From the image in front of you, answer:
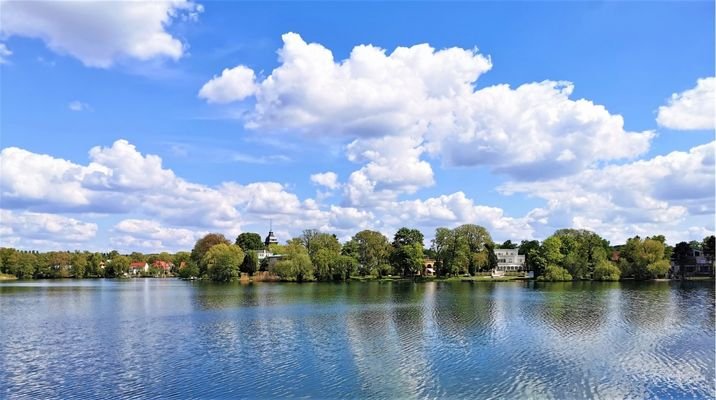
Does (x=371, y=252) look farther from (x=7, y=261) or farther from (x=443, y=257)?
(x=7, y=261)

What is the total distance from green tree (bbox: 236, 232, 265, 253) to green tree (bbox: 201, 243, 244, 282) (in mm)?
30709

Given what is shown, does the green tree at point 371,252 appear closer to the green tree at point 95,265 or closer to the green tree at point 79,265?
the green tree at point 79,265

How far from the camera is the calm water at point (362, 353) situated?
71.8ft

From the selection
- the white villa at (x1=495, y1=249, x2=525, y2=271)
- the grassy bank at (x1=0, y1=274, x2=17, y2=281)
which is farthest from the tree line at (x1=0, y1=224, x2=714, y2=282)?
the grassy bank at (x1=0, y1=274, x2=17, y2=281)

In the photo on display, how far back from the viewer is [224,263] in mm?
115750

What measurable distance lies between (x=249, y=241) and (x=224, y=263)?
36987mm

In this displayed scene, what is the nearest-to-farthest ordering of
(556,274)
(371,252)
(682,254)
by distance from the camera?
1. (556,274)
2. (682,254)
3. (371,252)

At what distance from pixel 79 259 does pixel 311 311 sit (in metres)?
144

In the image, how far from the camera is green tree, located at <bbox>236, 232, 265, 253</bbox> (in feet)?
500

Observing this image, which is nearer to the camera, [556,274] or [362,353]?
[362,353]

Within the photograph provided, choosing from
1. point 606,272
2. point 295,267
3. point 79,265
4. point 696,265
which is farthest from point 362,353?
point 79,265

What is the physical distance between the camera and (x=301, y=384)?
72.9 feet

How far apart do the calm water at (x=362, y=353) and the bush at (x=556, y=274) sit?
55.6 m

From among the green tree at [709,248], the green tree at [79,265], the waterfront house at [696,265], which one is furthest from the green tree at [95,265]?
the green tree at [709,248]
